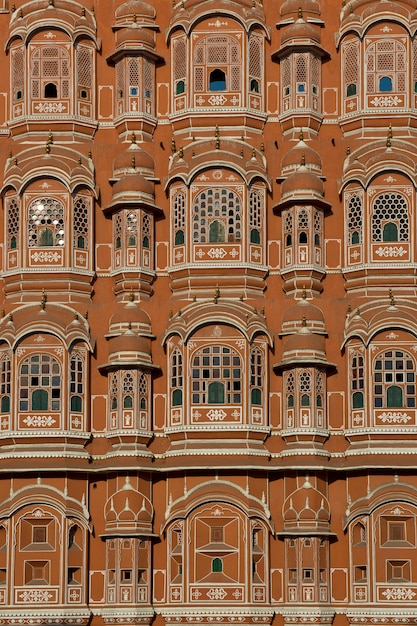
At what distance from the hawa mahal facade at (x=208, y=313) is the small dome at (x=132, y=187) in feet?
0.23

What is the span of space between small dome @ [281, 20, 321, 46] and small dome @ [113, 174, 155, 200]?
6624 millimetres

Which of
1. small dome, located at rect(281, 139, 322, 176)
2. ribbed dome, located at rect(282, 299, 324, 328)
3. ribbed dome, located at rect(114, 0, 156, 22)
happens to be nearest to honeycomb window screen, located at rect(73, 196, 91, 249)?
small dome, located at rect(281, 139, 322, 176)

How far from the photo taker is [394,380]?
1992 inches

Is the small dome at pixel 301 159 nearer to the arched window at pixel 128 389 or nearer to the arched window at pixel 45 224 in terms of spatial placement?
the arched window at pixel 45 224

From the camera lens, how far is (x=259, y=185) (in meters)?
52.5

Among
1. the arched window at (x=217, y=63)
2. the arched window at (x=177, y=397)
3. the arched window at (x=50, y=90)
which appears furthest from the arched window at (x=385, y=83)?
the arched window at (x=177, y=397)

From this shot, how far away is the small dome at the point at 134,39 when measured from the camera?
175 feet

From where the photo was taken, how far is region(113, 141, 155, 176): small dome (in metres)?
52.8

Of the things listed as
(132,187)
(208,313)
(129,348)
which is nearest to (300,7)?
(132,187)

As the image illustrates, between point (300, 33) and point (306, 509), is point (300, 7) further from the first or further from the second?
point (306, 509)

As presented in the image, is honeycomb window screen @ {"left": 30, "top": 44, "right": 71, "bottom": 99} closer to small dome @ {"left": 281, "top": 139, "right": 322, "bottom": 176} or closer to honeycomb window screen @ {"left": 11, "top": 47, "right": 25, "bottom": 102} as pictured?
honeycomb window screen @ {"left": 11, "top": 47, "right": 25, "bottom": 102}

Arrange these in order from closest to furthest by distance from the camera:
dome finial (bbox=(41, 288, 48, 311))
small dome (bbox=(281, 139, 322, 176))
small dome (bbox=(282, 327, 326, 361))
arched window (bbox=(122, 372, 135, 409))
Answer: small dome (bbox=(282, 327, 326, 361)) → arched window (bbox=(122, 372, 135, 409)) → dome finial (bbox=(41, 288, 48, 311)) → small dome (bbox=(281, 139, 322, 176))

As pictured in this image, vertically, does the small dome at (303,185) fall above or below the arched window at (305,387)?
above

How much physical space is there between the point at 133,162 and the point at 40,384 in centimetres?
779
